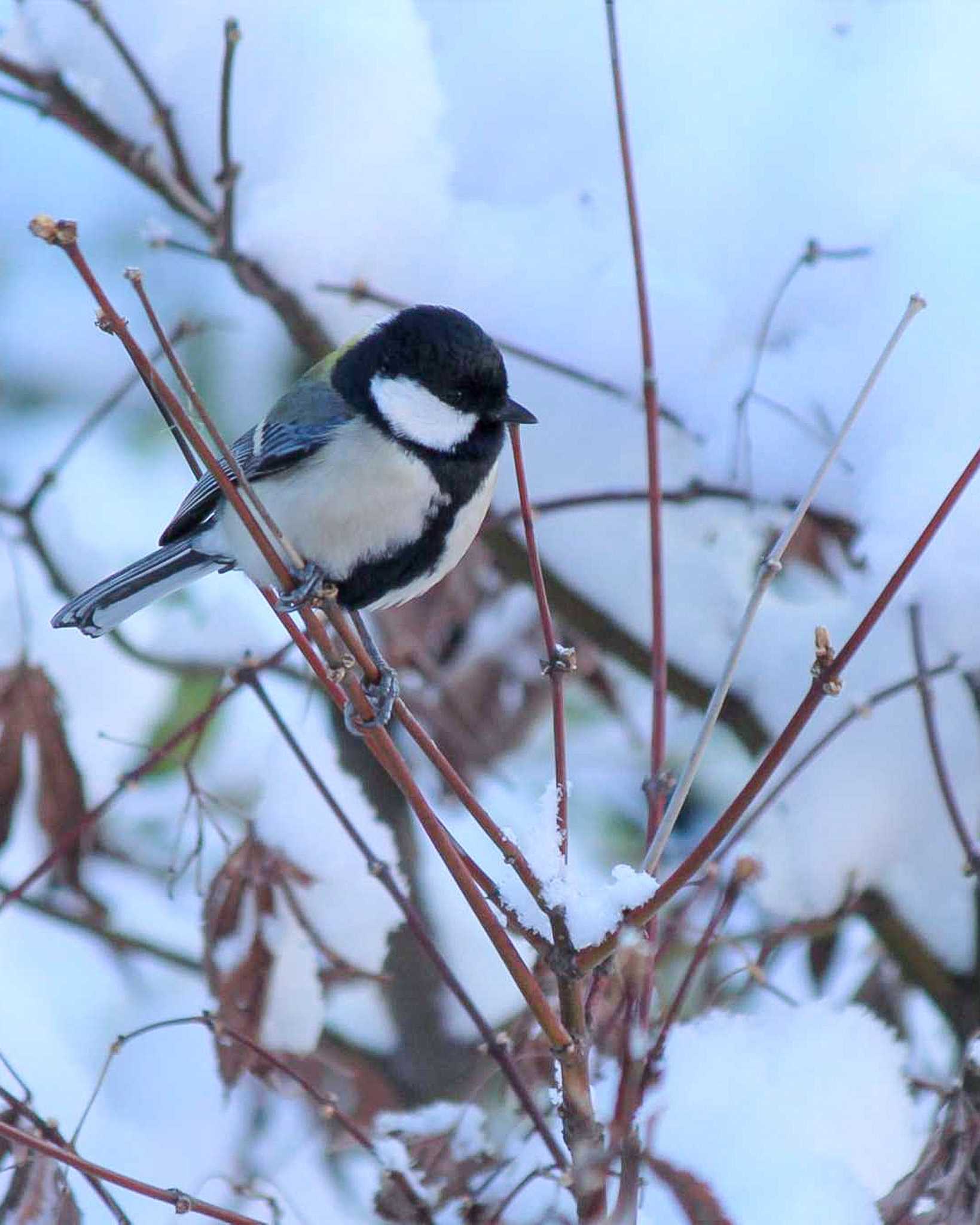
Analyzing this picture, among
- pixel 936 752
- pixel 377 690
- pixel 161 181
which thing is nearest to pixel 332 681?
pixel 377 690

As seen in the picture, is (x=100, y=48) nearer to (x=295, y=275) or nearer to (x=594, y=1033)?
→ (x=295, y=275)

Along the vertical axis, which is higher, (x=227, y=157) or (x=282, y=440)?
(x=227, y=157)

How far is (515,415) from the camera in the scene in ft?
5.10

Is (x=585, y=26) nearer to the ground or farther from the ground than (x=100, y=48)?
farther from the ground

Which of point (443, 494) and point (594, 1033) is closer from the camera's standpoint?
point (594, 1033)

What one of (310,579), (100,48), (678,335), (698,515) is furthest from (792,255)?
(100,48)

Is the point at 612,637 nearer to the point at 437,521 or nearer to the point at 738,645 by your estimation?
the point at 437,521

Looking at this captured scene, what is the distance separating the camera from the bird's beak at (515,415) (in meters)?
1.52

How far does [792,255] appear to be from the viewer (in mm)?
1991

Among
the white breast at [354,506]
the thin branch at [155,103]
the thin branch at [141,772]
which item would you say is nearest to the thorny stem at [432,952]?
the thin branch at [141,772]

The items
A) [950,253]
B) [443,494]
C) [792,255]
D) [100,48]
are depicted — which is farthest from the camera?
[100,48]

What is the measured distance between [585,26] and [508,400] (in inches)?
35.1

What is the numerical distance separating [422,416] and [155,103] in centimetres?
80

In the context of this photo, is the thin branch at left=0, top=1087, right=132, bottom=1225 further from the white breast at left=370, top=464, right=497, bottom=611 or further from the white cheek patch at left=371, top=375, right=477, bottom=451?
the white cheek patch at left=371, top=375, right=477, bottom=451
